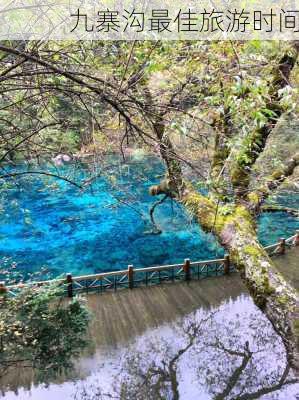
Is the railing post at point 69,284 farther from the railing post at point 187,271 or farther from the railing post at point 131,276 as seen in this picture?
the railing post at point 187,271

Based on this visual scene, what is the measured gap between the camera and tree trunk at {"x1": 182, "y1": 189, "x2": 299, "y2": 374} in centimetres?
382

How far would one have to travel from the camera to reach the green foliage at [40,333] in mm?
5668

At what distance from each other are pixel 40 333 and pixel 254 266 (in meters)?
3.55

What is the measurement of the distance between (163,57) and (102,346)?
6.08 meters

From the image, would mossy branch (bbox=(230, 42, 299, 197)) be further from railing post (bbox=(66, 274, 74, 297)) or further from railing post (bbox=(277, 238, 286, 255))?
railing post (bbox=(277, 238, 286, 255))

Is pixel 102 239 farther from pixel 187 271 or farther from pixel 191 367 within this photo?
pixel 191 367

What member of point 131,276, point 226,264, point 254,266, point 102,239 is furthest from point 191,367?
point 102,239

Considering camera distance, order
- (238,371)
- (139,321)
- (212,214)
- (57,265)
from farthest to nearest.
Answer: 1. (57,265)
2. (139,321)
3. (238,371)
4. (212,214)

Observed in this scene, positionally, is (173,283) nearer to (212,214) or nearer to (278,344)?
(278,344)

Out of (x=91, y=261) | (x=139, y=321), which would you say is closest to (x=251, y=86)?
(x=139, y=321)

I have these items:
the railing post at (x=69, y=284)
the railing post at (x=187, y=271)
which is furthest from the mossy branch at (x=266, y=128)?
the railing post at (x=69, y=284)

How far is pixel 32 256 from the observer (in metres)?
13.6

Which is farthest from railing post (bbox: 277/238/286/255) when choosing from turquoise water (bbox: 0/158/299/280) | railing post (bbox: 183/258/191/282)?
railing post (bbox: 183/258/191/282)

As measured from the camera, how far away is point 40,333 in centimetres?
587
